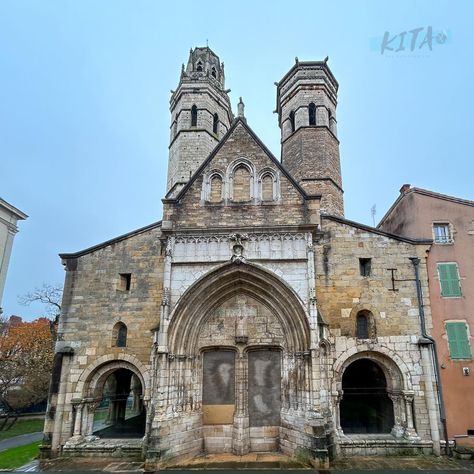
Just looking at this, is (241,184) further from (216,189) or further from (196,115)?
(196,115)

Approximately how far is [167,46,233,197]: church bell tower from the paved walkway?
50.1ft

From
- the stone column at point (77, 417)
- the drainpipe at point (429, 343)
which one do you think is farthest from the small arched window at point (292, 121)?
the stone column at point (77, 417)

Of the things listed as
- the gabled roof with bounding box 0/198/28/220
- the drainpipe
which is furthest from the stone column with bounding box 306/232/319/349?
the gabled roof with bounding box 0/198/28/220

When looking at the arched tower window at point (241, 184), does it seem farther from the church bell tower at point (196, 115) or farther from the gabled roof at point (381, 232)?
the church bell tower at point (196, 115)

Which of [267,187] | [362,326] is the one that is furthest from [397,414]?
[267,187]

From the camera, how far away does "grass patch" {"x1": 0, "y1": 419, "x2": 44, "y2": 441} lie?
18.3 m

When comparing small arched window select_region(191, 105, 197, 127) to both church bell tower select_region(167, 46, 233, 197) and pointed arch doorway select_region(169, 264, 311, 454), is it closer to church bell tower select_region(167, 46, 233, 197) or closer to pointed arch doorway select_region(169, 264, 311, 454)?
church bell tower select_region(167, 46, 233, 197)

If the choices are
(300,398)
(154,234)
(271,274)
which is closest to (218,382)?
(300,398)

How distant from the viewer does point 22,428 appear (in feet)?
66.5

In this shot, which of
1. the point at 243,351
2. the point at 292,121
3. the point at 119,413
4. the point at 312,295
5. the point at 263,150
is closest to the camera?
the point at 312,295

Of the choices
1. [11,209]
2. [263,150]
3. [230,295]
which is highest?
[263,150]

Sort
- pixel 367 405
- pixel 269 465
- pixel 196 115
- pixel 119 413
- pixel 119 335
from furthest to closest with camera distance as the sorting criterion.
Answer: pixel 196 115
pixel 119 413
pixel 367 405
pixel 119 335
pixel 269 465

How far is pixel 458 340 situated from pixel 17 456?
15.6m

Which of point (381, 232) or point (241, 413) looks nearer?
point (241, 413)
